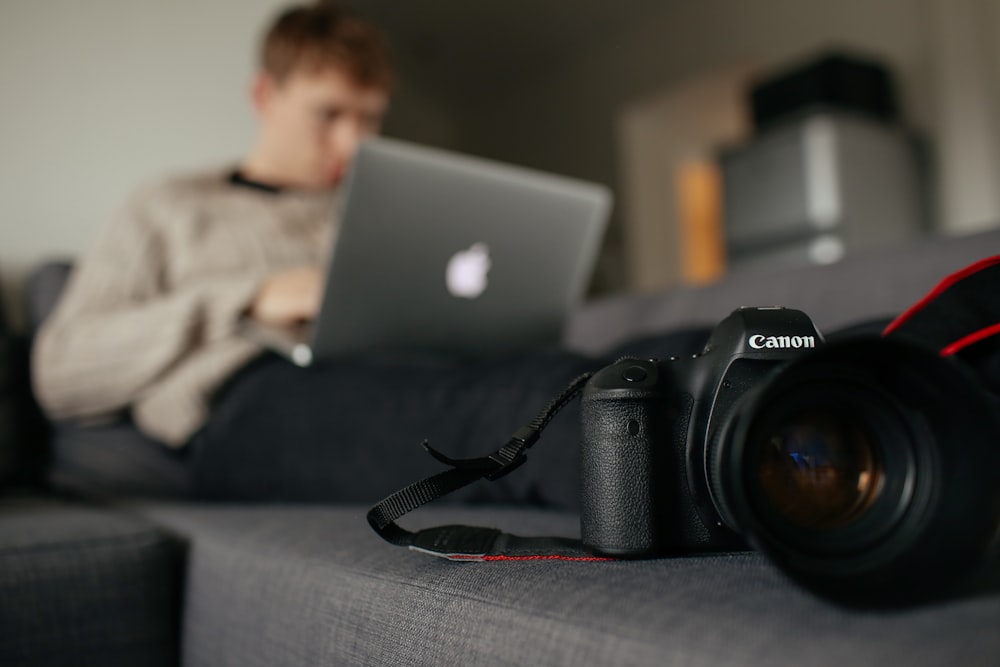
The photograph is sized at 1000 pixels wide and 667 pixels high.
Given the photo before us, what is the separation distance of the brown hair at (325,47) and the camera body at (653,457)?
42.7 inches

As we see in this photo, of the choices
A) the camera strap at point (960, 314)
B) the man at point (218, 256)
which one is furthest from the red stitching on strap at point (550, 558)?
the man at point (218, 256)

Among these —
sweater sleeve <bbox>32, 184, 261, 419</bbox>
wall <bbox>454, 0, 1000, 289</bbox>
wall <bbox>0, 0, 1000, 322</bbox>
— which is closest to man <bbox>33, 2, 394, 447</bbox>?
sweater sleeve <bbox>32, 184, 261, 419</bbox>

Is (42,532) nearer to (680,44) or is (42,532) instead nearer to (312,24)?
(312,24)

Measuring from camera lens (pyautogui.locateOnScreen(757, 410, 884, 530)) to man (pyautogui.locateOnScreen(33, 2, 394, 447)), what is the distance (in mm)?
704

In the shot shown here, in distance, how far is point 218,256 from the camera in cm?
120

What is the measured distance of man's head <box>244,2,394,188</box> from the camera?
53.7 inches

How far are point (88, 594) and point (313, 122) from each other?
93cm

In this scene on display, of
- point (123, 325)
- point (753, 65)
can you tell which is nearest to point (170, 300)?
point (123, 325)

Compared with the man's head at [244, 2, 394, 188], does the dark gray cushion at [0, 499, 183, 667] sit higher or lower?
lower

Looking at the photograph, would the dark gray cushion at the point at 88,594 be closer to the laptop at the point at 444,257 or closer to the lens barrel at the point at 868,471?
the laptop at the point at 444,257

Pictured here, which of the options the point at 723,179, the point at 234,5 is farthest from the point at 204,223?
the point at 723,179

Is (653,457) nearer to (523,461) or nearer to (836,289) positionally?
(523,461)

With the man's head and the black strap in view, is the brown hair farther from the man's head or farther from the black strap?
the black strap

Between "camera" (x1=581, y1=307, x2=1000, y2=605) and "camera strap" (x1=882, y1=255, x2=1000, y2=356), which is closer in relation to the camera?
"camera" (x1=581, y1=307, x2=1000, y2=605)
